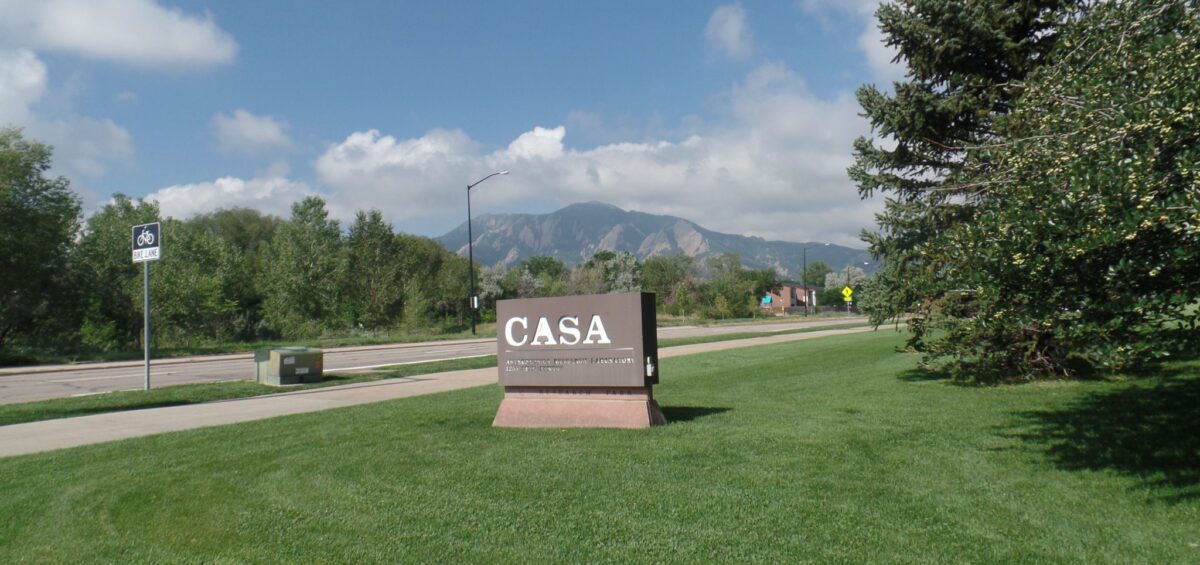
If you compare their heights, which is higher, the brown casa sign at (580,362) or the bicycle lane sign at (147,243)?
the bicycle lane sign at (147,243)

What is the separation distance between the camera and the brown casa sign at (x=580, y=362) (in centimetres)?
882

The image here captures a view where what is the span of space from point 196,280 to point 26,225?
13.0 m

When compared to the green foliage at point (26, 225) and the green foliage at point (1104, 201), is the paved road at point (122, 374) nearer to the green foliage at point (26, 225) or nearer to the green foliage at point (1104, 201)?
the green foliage at point (26, 225)

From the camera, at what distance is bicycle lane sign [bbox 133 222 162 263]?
A: 590 inches

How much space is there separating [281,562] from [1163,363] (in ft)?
47.7

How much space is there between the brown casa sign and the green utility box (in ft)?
29.7

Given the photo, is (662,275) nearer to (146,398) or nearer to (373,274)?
(373,274)

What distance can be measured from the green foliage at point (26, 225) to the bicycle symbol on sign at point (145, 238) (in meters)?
23.5

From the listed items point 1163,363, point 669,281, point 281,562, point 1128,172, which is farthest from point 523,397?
point 669,281

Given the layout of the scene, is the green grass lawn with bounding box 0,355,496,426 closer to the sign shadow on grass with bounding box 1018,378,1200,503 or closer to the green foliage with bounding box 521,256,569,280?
the sign shadow on grass with bounding box 1018,378,1200,503

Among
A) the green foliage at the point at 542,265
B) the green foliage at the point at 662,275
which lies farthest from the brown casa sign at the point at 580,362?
the green foliage at the point at 542,265

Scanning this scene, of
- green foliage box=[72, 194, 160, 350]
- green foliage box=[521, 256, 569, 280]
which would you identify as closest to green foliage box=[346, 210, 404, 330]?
green foliage box=[72, 194, 160, 350]

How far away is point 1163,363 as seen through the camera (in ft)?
44.4

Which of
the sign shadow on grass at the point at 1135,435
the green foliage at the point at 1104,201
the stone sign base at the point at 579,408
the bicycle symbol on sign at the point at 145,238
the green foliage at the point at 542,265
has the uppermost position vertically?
the green foliage at the point at 542,265
